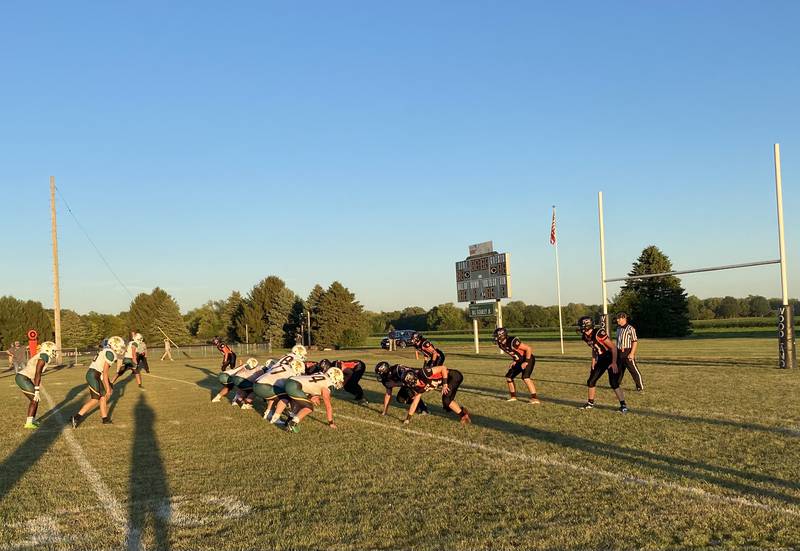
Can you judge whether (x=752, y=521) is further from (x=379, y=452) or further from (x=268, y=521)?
(x=379, y=452)

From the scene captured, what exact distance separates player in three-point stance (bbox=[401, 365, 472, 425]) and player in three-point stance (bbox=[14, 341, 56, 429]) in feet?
21.3

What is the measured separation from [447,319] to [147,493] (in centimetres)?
10885

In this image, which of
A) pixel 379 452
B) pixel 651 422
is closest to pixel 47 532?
pixel 379 452

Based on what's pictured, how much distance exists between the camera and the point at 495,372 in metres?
21.6

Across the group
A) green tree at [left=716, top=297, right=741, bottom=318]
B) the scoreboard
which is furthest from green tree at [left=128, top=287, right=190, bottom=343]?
green tree at [left=716, top=297, right=741, bottom=318]

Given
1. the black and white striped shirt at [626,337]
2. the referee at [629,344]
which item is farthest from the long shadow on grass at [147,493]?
the black and white striped shirt at [626,337]

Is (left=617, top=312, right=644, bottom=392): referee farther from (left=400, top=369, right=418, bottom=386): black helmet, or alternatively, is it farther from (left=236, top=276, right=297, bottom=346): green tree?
(left=236, top=276, right=297, bottom=346): green tree

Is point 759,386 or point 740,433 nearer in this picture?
point 740,433

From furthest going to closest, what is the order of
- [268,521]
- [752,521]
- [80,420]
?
[80,420]
[268,521]
[752,521]

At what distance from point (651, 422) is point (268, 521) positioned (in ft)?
23.5

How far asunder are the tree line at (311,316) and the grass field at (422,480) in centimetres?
4392

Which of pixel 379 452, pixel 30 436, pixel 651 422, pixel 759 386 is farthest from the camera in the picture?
pixel 759 386

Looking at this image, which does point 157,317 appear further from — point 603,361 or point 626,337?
point 603,361

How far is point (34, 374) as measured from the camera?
11.8 m
